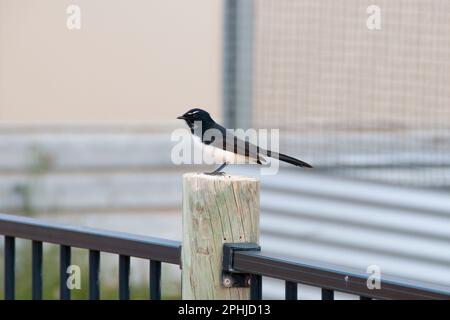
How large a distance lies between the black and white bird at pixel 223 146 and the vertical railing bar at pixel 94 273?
52 cm

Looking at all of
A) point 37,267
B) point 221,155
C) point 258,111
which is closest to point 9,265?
point 37,267

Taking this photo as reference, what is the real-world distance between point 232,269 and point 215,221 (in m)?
0.13

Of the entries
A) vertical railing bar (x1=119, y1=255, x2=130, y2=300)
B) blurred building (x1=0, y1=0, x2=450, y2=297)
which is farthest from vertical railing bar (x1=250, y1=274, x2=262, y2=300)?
blurred building (x1=0, y1=0, x2=450, y2=297)

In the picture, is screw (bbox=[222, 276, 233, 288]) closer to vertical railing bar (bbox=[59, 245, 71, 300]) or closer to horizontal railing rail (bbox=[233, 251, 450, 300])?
horizontal railing rail (bbox=[233, 251, 450, 300])

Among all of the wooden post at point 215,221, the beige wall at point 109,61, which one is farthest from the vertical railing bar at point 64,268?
the beige wall at point 109,61

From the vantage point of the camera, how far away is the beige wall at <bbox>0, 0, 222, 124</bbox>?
749 cm

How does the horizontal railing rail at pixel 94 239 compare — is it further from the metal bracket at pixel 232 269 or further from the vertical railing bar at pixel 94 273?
the metal bracket at pixel 232 269

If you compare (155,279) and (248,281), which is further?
(155,279)

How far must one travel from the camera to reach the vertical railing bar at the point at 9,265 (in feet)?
11.0

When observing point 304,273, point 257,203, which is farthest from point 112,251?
point 304,273

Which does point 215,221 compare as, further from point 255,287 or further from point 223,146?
point 223,146

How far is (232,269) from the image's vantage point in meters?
2.83

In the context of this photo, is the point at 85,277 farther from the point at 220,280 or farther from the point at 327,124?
the point at 220,280
